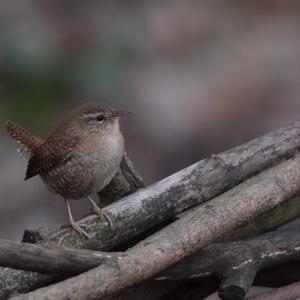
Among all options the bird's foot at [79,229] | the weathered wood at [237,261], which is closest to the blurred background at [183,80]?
the bird's foot at [79,229]

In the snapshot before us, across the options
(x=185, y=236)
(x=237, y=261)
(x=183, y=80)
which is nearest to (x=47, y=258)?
(x=185, y=236)

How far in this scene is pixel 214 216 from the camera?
A: 10.3 feet

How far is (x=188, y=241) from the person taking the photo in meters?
3.01

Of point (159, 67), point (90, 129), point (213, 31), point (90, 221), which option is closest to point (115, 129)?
point (90, 129)

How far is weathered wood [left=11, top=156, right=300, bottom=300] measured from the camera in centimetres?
274

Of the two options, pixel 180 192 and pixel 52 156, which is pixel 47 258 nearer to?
pixel 180 192

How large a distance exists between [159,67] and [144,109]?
625 millimetres

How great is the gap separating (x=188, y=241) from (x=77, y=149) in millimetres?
1323

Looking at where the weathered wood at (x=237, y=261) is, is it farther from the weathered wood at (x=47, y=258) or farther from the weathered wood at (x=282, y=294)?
the weathered wood at (x=47, y=258)

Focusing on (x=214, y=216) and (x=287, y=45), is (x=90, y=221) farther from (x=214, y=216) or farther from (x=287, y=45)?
(x=287, y=45)

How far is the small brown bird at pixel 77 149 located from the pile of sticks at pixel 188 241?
0.44 meters

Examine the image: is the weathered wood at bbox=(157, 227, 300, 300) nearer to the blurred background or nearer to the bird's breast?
the bird's breast

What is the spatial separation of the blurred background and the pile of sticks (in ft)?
4.55

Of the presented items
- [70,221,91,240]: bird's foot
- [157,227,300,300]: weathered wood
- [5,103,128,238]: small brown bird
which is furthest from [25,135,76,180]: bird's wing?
[157,227,300,300]: weathered wood
